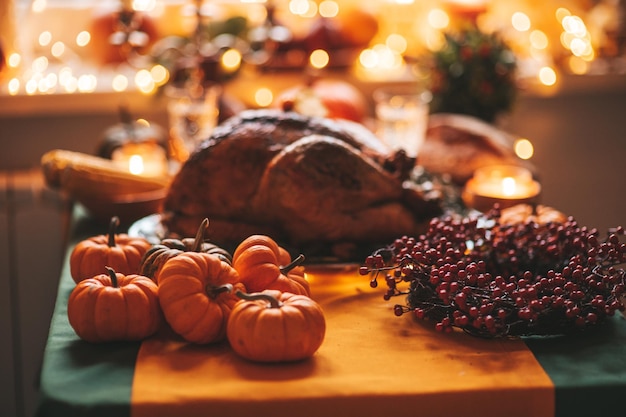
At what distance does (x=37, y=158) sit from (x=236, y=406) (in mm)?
2382

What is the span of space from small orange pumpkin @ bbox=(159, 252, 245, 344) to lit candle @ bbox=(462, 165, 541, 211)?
90cm

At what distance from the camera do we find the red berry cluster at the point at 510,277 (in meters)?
1.27

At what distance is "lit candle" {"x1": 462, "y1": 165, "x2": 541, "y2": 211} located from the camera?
2.00 metres

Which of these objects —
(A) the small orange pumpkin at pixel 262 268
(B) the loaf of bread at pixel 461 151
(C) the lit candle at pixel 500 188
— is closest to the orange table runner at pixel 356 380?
(A) the small orange pumpkin at pixel 262 268

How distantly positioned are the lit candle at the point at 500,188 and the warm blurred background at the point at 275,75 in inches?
24.6

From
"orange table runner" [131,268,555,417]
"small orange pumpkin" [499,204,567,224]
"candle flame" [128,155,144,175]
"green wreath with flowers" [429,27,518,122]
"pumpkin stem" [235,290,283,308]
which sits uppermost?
"green wreath with flowers" [429,27,518,122]

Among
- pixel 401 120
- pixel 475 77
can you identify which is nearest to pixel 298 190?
pixel 401 120

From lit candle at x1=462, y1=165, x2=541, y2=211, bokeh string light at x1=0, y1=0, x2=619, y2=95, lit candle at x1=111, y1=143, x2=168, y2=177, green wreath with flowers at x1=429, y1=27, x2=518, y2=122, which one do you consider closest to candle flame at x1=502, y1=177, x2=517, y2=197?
lit candle at x1=462, y1=165, x2=541, y2=211

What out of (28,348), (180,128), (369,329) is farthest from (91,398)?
(28,348)

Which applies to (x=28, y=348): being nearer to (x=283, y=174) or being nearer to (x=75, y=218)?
(x=75, y=218)

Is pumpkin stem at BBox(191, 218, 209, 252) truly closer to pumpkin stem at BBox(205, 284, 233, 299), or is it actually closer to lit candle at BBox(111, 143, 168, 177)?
pumpkin stem at BBox(205, 284, 233, 299)

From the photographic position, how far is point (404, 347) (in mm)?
1278

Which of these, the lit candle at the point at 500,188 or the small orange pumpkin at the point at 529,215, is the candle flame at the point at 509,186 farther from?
the small orange pumpkin at the point at 529,215

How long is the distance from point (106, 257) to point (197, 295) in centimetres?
33
